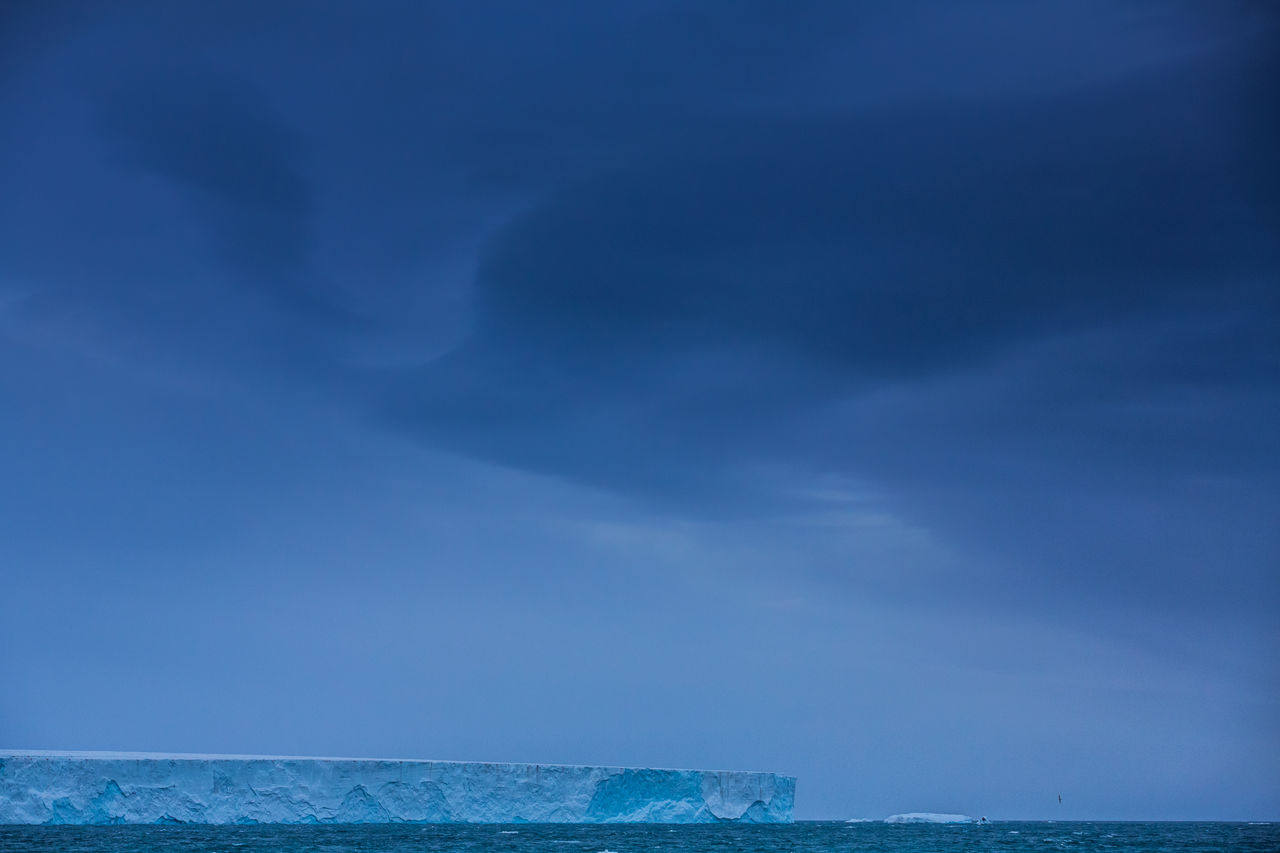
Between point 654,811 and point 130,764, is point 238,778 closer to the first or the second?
point 130,764

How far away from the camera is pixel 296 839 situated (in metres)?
40.4

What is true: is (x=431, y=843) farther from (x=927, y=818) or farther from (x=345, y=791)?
(x=927, y=818)

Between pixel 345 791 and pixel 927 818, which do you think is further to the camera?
pixel 927 818

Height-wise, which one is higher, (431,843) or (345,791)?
(345,791)

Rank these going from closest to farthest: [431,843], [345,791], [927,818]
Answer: [431,843], [345,791], [927,818]

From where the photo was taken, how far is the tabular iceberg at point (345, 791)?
38625mm

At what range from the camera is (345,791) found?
42656mm

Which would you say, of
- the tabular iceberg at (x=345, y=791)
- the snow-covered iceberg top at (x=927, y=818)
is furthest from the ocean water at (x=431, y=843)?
the snow-covered iceberg top at (x=927, y=818)

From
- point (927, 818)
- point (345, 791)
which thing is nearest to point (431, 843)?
point (345, 791)

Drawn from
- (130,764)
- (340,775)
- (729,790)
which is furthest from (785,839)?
(130,764)

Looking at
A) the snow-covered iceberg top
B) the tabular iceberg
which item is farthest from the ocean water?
the snow-covered iceberg top

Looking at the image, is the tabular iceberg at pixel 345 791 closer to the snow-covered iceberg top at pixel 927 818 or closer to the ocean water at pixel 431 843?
the ocean water at pixel 431 843

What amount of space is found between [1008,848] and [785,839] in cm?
831

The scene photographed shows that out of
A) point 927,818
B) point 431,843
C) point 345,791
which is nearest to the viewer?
point 431,843
